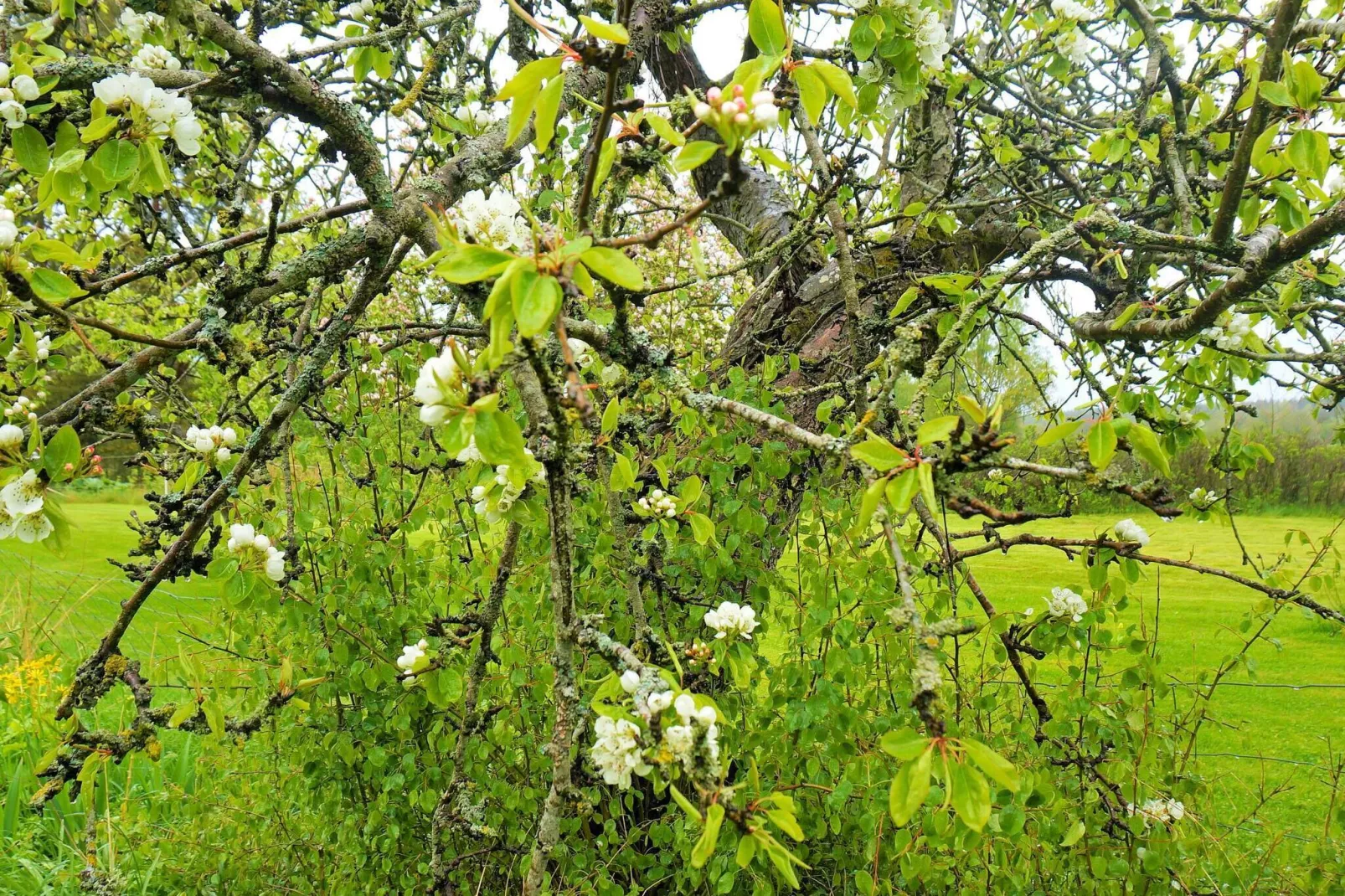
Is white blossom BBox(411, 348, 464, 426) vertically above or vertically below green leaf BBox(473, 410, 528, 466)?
above

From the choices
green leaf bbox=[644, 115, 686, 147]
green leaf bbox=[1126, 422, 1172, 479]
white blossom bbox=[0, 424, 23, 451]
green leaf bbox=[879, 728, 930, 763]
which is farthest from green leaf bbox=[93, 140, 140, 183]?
green leaf bbox=[1126, 422, 1172, 479]

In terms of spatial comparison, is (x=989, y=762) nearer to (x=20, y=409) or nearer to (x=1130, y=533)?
(x=1130, y=533)

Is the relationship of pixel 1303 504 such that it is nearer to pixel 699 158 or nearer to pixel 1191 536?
pixel 1191 536

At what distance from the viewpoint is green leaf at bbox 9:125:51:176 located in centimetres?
97

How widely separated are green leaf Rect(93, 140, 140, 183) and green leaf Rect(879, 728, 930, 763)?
109 centimetres

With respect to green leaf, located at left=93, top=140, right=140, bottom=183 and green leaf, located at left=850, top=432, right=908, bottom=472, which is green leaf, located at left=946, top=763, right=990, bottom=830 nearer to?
green leaf, located at left=850, top=432, right=908, bottom=472

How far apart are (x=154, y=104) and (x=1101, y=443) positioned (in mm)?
1196

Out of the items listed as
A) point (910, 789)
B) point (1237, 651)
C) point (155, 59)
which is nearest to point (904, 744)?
point (910, 789)

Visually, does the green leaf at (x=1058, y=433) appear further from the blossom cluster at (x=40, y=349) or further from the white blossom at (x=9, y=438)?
the blossom cluster at (x=40, y=349)

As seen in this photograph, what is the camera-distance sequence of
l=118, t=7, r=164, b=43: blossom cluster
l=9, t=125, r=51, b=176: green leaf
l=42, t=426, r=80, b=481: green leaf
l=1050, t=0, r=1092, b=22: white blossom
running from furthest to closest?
1. l=1050, t=0, r=1092, b=22: white blossom
2. l=118, t=7, r=164, b=43: blossom cluster
3. l=9, t=125, r=51, b=176: green leaf
4. l=42, t=426, r=80, b=481: green leaf

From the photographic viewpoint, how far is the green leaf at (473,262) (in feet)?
1.83

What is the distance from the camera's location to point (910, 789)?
2.08ft

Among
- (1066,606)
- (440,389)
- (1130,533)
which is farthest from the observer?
(1066,606)


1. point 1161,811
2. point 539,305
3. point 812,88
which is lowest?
point 1161,811
